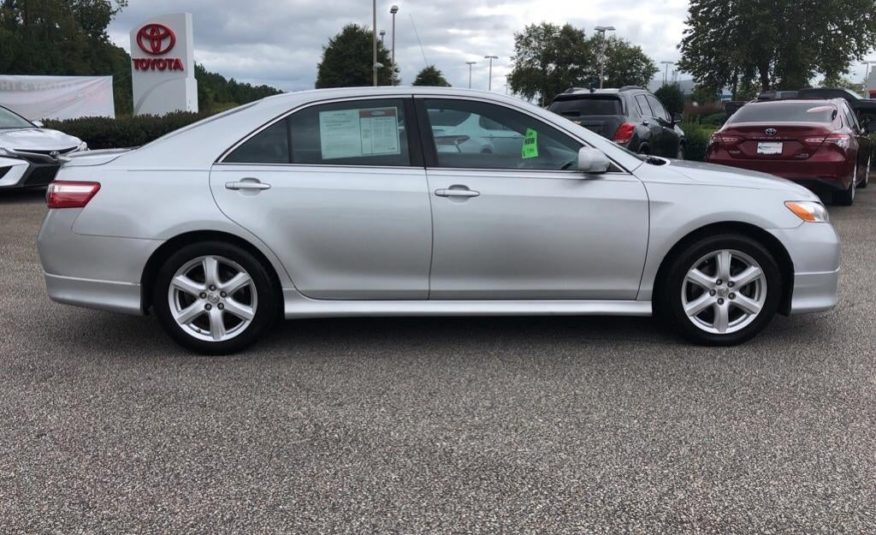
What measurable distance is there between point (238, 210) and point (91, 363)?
119 centimetres

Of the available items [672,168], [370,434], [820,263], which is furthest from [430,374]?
[820,263]

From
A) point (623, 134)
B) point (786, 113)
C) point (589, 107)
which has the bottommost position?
point (623, 134)

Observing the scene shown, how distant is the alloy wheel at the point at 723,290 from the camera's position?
14.6 feet

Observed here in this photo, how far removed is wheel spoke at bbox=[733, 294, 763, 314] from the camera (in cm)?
448

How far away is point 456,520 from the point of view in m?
2.68

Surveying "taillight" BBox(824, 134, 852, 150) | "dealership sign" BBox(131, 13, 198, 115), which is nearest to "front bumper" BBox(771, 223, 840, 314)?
"taillight" BBox(824, 134, 852, 150)

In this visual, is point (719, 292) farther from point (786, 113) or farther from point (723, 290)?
point (786, 113)

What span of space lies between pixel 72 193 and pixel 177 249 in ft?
2.07

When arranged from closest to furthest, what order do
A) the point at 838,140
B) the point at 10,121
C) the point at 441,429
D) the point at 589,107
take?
the point at 441,429 → the point at 838,140 → the point at 589,107 → the point at 10,121

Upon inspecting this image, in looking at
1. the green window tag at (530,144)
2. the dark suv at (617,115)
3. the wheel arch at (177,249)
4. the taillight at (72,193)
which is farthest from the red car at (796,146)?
the taillight at (72,193)

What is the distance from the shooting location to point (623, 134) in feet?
36.0

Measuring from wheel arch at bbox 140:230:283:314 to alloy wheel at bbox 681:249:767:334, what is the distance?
2.37 metres

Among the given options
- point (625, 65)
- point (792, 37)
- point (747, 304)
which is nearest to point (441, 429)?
point (747, 304)

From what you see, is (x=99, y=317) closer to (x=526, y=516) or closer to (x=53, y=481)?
(x=53, y=481)
